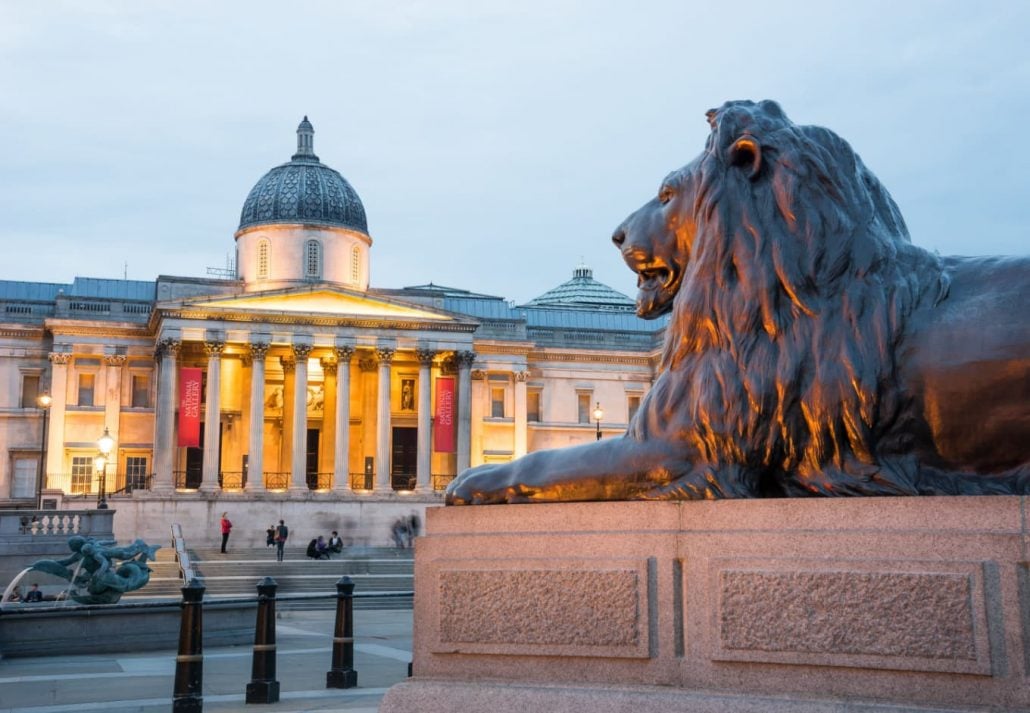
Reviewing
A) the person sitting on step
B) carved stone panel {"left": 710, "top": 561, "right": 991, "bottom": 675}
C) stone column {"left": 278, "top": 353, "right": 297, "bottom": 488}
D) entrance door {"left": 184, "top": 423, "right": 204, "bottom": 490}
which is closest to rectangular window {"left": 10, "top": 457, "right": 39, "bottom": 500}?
entrance door {"left": 184, "top": 423, "right": 204, "bottom": 490}

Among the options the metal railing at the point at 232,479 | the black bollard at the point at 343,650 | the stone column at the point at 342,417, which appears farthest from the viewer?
the metal railing at the point at 232,479

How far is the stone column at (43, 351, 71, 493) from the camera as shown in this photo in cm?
4947

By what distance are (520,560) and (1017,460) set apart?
1.72 m

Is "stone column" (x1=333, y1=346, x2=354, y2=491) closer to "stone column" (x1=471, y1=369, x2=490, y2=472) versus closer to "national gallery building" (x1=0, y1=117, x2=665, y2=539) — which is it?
"national gallery building" (x1=0, y1=117, x2=665, y2=539)

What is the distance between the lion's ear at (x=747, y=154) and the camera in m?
4.33

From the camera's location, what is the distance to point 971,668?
3.41 m

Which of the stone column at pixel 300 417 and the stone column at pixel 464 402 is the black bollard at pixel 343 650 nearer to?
the stone column at pixel 300 417

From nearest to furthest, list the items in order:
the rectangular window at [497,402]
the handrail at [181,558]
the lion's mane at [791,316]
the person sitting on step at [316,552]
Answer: the lion's mane at [791,316] < the handrail at [181,558] < the person sitting on step at [316,552] < the rectangular window at [497,402]

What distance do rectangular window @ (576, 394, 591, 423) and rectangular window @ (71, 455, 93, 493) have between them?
22.5m

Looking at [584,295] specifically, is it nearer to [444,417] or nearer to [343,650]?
[444,417]

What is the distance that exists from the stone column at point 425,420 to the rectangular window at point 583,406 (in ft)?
30.7

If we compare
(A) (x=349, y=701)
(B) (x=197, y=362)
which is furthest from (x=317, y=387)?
(A) (x=349, y=701)

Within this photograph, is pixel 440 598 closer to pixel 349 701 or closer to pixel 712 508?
pixel 712 508

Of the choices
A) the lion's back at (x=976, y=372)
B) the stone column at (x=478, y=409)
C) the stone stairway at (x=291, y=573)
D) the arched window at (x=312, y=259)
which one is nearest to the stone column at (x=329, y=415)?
the arched window at (x=312, y=259)
